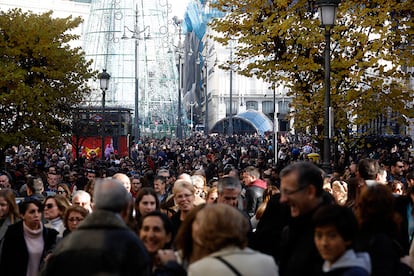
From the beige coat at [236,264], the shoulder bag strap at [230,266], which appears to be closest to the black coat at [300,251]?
the beige coat at [236,264]

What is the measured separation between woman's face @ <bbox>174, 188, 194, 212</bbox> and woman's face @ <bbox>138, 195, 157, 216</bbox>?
0.36 m

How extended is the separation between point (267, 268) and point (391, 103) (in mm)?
19180

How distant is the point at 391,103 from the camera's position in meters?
24.3

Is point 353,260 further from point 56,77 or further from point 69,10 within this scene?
point 69,10

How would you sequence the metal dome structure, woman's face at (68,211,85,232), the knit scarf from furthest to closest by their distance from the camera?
the metal dome structure
woman's face at (68,211,85,232)
the knit scarf

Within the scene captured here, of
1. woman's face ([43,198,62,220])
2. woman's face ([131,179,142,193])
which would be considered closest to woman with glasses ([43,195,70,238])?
woman's face ([43,198,62,220])

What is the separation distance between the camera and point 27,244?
29.6ft

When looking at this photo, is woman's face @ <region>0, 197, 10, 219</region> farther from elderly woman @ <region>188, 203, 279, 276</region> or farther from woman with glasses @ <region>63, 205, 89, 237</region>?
elderly woman @ <region>188, 203, 279, 276</region>

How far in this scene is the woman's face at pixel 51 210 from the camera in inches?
408

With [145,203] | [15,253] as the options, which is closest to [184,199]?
[145,203]

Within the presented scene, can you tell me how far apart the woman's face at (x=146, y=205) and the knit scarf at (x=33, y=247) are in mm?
937

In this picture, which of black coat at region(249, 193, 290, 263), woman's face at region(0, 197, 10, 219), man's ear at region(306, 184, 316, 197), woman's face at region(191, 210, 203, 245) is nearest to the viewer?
woman's face at region(191, 210, 203, 245)

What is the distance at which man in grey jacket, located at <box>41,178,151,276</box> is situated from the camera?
20.1 feet

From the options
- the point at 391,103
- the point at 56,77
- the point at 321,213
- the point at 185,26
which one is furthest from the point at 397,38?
the point at 185,26
